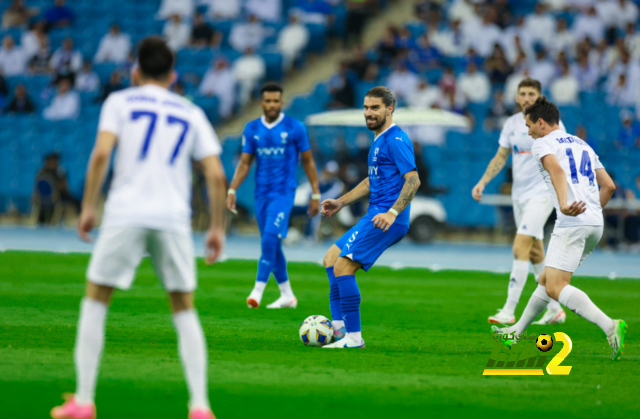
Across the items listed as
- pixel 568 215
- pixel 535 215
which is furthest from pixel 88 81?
pixel 568 215

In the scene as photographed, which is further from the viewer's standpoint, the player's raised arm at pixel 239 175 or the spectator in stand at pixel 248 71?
the spectator in stand at pixel 248 71

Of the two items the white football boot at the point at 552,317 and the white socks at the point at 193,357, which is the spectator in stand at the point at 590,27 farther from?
the white socks at the point at 193,357

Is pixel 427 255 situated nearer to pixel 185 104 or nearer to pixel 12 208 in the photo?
pixel 12 208

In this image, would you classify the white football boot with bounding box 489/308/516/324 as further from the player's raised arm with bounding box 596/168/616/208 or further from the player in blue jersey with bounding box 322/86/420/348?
the player in blue jersey with bounding box 322/86/420/348

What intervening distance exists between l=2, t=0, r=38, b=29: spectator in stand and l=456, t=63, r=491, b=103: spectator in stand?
54.6 feet

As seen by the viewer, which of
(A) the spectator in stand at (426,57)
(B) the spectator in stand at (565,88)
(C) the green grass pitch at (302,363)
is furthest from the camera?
(A) the spectator in stand at (426,57)

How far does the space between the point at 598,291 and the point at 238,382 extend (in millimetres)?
8624

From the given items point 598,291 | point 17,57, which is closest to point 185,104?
point 598,291

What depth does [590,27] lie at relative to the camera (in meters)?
24.2

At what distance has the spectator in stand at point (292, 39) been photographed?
26828 mm

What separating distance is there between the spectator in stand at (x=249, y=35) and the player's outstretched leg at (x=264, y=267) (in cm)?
1742

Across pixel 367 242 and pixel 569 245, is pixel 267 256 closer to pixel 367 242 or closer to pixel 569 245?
pixel 367 242

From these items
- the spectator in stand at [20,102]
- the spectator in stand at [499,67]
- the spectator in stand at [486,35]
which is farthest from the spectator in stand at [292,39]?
the spectator in stand at [20,102]

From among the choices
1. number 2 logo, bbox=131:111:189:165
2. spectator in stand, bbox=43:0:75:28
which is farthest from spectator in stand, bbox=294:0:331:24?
number 2 logo, bbox=131:111:189:165
